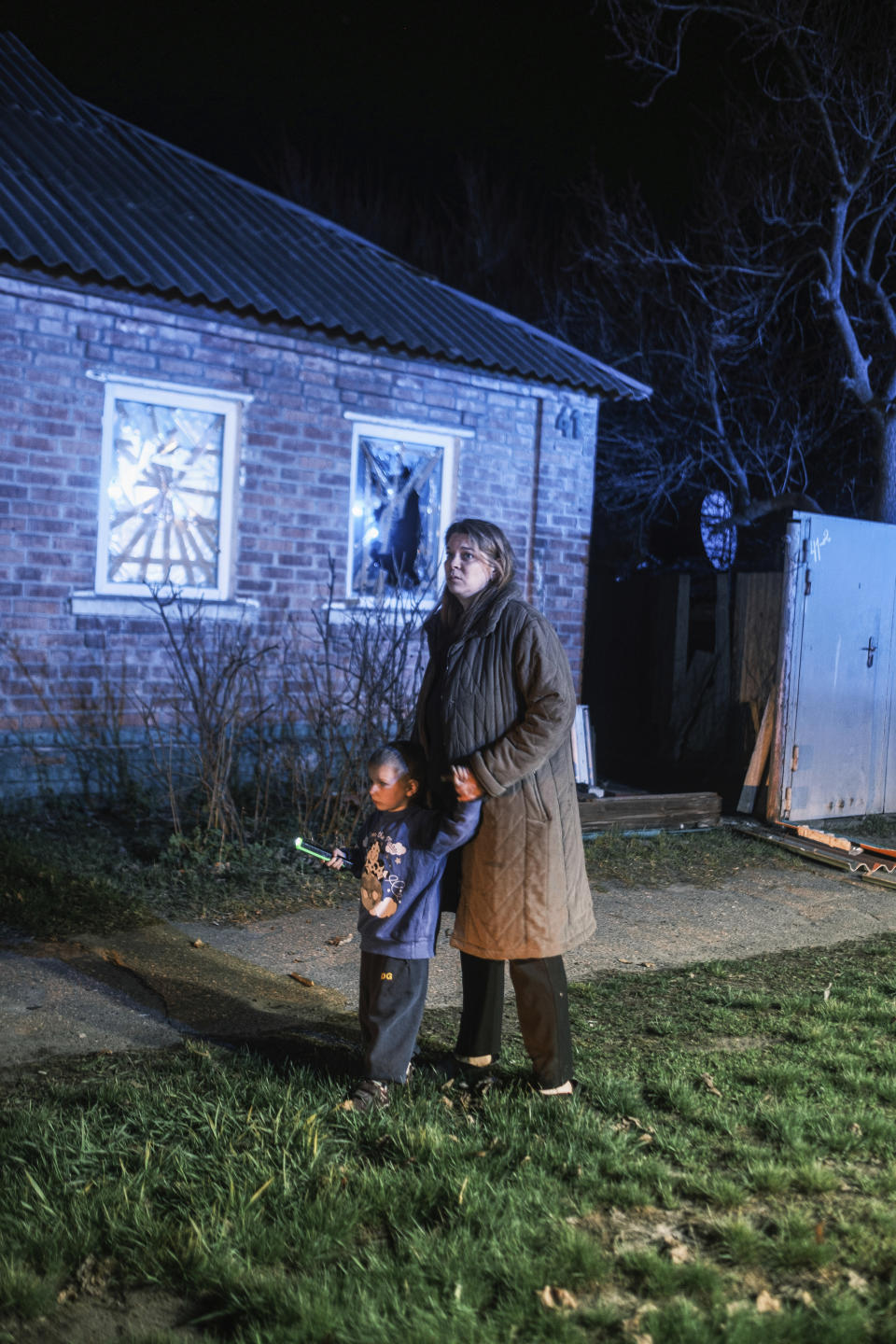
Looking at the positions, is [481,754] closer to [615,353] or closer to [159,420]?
[159,420]

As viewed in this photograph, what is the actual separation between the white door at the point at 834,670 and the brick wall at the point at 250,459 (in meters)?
2.34

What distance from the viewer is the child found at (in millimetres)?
3711

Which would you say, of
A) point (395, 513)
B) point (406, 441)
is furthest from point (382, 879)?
point (406, 441)

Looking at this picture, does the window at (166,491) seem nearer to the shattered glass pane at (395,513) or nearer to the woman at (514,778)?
the shattered glass pane at (395,513)

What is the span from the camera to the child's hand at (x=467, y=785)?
3.66m

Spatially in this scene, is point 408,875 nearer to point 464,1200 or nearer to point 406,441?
point 464,1200

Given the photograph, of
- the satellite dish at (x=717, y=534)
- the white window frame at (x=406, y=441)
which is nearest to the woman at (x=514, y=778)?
the white window frame at (x=406, y=441)

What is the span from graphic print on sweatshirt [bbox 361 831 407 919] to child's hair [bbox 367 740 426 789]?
21cm

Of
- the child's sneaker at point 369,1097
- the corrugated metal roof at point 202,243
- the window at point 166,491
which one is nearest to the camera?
the child's sneaker at point 369,1097

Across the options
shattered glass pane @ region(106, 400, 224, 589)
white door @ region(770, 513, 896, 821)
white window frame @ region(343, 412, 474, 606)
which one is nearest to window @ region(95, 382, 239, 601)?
shattered glass pane @ region(106, 400, 224, 589)

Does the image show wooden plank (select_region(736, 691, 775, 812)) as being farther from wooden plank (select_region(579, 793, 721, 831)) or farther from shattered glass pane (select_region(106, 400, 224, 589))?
shattered glass pane (select_region(106, 400, 224, 589))

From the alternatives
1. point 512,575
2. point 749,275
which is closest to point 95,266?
point 512,575

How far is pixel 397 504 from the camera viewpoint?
10258mm

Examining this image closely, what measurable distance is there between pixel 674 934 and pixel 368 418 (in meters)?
5.33
